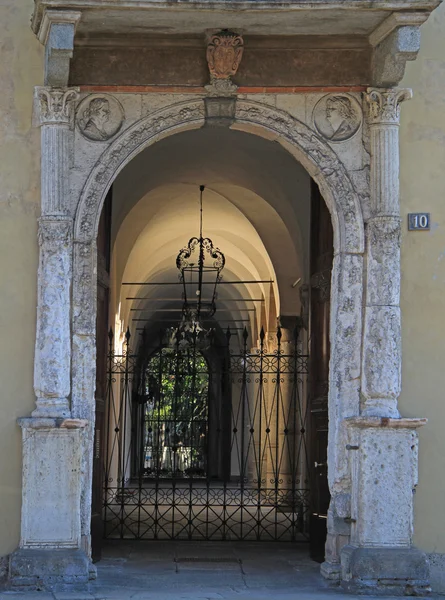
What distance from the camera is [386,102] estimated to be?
26.5 feet

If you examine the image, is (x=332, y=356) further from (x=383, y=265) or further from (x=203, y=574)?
(x=203, y=574)

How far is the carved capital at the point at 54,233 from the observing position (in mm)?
7855

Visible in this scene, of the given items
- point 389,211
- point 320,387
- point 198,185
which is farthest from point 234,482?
point 389,211

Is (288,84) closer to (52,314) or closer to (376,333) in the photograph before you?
(376,333)

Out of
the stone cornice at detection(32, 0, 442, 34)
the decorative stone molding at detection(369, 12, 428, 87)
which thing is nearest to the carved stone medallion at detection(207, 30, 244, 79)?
the stone cornice at detection(32, 0, 442, 34)

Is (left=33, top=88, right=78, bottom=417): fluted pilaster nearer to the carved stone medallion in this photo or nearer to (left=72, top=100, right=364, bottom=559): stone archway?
(left=72, top=100, right=364, bottom=559): stone archway

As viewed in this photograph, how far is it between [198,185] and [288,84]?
19.7 feet

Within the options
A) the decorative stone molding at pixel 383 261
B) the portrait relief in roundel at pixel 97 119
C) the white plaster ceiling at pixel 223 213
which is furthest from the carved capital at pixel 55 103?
the white plaster ceiling at pixel 223 213

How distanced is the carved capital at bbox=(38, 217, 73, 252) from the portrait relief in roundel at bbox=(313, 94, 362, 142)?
2174 mm

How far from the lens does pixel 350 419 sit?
785 cm

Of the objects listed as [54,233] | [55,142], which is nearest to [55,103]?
[55,142]

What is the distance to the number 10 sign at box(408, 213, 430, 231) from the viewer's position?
26.9 ft

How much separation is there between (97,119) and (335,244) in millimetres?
2141

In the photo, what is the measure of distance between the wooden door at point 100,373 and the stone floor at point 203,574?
0.34m
